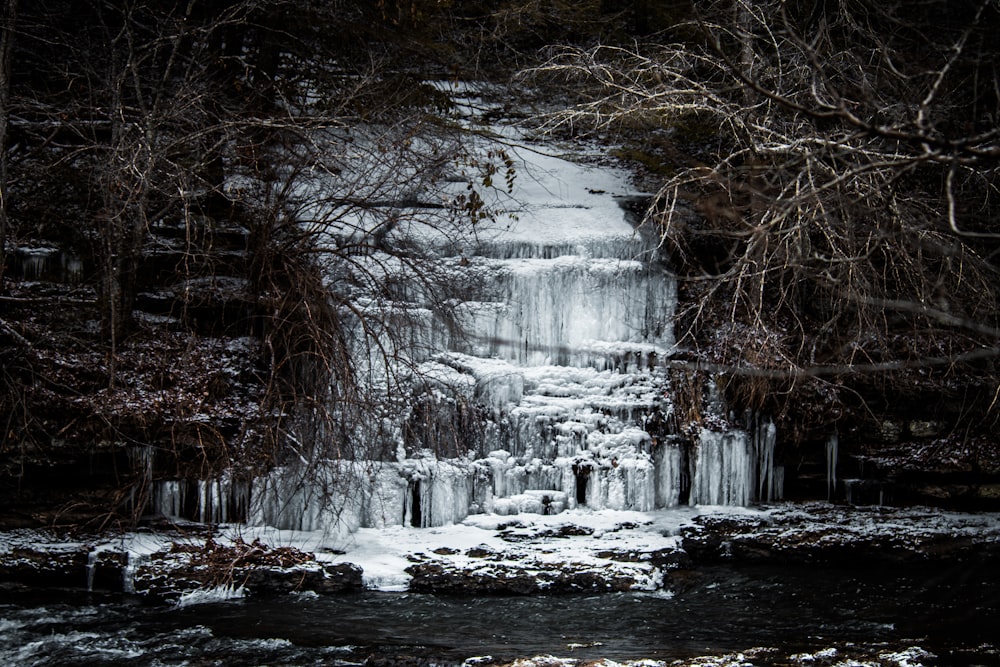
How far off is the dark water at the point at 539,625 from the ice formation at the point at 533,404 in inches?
50.0

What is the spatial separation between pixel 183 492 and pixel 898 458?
716 cm

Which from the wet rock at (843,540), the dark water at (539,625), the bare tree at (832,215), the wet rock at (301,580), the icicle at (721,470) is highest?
the bare tree at (832,215)

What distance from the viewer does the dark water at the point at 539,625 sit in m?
6.33

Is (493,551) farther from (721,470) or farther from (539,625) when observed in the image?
(721,470)

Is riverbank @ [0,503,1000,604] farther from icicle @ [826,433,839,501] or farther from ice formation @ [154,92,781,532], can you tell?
icicle @ [826,433,839,501]

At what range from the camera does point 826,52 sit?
362 inches

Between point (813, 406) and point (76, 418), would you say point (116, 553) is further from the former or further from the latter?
point (813, 406)

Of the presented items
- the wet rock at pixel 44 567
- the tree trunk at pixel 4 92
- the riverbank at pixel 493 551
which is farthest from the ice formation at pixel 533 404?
the tree trunk at pixel 4 92

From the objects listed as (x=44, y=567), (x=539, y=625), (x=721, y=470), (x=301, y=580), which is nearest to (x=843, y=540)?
(x=721, y=470)

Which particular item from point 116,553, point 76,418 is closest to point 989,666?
point 116,553

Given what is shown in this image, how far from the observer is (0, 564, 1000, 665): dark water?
6332 mm

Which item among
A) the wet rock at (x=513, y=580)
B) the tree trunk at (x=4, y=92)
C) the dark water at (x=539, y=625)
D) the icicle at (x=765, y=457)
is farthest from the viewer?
the icicle at (x=765, y=457)

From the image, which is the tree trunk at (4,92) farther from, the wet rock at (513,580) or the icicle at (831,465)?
the icicle at (831,465)

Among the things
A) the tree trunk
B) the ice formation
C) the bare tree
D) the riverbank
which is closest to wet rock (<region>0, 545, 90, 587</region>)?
the riverbank
